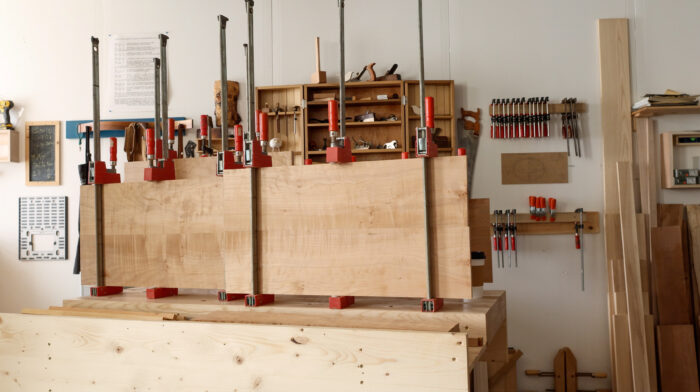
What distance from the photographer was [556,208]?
4859 mm

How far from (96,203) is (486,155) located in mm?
3325

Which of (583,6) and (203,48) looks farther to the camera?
(203,48)

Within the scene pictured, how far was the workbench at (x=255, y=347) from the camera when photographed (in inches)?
66.6

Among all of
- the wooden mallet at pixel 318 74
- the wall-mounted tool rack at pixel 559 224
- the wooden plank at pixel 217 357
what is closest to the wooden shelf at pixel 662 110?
the wall-mounted tool rack at pixel 559 224

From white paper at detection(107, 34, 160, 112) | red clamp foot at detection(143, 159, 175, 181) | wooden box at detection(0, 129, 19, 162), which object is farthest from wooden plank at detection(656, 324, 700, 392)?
wooden box at detection(0, 129, 19, 162)

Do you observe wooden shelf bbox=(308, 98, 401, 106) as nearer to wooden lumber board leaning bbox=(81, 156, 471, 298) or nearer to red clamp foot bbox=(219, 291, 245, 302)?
wooden lumber board leaning bbox=(81, 156, 471, 298)

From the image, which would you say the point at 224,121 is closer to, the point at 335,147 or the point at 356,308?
the point at 335,147

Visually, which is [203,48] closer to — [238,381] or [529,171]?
[529,171]

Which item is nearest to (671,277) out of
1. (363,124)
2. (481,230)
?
(363,124)

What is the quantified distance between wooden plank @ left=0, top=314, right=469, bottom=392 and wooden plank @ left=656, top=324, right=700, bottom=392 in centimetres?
355

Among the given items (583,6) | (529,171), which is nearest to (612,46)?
(583,6)

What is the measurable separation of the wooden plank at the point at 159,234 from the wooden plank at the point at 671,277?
12.1 ft

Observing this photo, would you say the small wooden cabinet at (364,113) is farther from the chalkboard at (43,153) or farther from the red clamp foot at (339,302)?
the red clamp foot at (339,302)

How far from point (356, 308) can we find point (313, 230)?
328 mm
